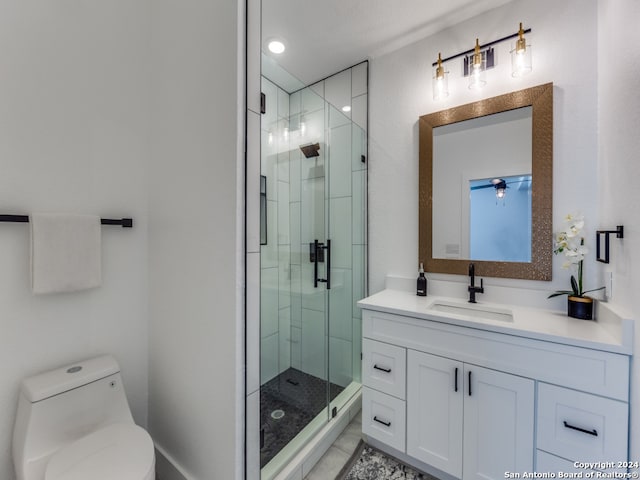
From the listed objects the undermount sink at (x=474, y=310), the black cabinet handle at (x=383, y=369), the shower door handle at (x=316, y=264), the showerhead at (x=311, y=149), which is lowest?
the black cabinet handle at (x=383, y=369)

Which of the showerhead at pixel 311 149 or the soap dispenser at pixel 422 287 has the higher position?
the showerhead at pixel 311 149

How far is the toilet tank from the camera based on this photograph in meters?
0.99

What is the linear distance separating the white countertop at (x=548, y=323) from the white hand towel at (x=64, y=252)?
133 cm

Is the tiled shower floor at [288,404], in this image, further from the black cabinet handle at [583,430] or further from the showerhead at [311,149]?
the showerhead at [311,149]

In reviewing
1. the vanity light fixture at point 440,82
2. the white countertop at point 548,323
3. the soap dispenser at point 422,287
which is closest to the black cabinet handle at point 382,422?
the white countertop at point 548,323

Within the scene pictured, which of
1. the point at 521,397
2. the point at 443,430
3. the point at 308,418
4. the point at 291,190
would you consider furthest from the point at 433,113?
the point at 308,418

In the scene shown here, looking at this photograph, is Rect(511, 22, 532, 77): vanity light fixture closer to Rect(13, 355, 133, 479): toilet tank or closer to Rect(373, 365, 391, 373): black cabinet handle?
Rect(373, 365, 391, 373): black cabinet handle

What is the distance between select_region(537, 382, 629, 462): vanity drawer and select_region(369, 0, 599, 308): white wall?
56 centimetres

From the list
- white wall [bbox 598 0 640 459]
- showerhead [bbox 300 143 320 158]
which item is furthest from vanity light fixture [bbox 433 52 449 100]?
showerhead [bbox 300 143 320 158]

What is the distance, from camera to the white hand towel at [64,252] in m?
1.06

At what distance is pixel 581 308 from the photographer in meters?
1.28

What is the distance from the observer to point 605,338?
3.38 ft

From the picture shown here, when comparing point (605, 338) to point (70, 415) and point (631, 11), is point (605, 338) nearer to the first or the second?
point (631, 11)

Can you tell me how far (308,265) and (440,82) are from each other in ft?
4.87
